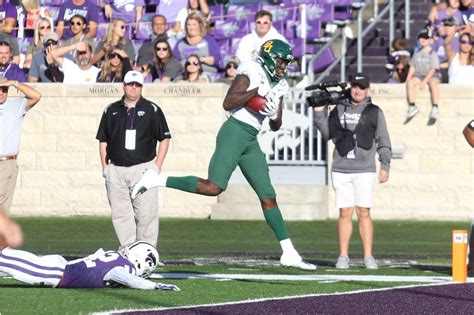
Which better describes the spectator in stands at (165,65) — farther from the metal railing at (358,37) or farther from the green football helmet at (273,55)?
the green football helmet at (273,55)

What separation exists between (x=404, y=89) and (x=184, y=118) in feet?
11.2

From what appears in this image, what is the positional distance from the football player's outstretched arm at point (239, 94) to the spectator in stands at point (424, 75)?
9.68 metres

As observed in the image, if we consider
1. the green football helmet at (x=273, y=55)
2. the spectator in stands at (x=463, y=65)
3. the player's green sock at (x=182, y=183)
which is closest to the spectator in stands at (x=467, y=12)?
the spectator in stands at (x=463, y=65)

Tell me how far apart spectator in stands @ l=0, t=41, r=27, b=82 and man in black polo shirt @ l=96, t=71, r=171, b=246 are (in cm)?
735

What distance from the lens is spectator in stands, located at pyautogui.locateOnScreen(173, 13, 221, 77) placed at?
76.9ft

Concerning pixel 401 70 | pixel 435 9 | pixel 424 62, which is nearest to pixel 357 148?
pixel 424 62

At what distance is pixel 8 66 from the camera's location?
73.7 feet

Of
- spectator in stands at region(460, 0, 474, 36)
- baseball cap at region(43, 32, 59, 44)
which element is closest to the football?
spectator in stands at region(460, 0, 474, 36)

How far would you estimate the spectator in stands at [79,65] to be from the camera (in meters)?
23.3

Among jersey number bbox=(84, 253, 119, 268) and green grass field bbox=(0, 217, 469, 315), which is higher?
jersey number bbox=(84, 253, 119, 268)

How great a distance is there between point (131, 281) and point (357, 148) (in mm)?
4060

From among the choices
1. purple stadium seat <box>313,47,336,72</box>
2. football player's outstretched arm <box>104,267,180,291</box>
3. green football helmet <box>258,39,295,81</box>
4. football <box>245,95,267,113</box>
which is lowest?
football player's outstretched arm <box>104,267,180,291</box>

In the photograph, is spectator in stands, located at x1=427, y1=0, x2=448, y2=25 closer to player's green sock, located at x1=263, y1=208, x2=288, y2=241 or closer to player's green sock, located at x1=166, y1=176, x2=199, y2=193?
player's green sock, located at x1=263, y1=208, x2=288, y2=241

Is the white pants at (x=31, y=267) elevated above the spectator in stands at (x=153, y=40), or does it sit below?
below
